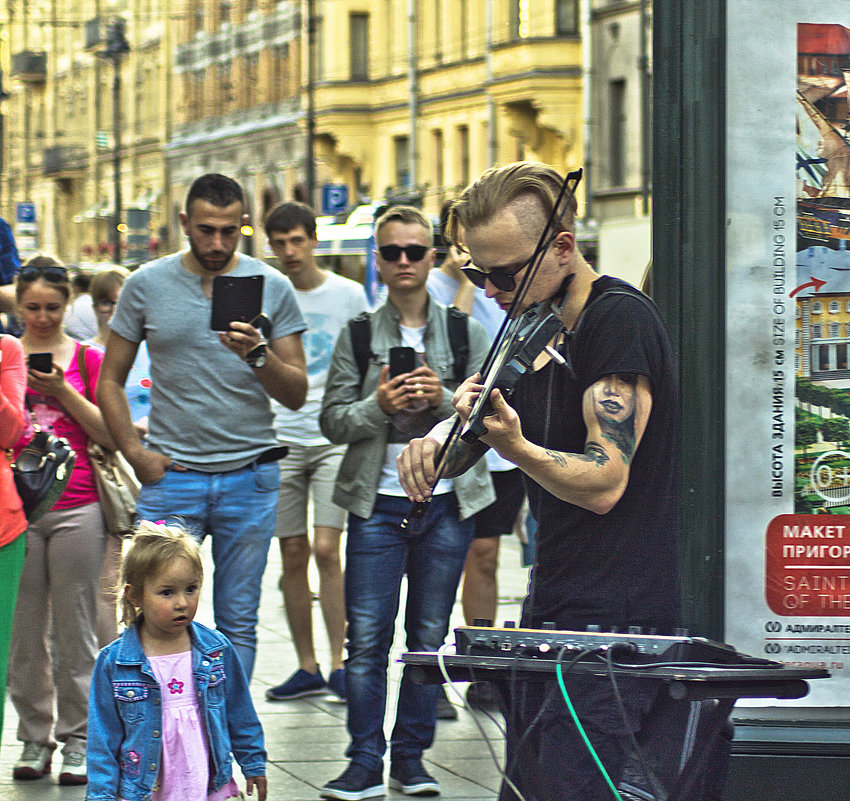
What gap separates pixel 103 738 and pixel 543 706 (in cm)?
151

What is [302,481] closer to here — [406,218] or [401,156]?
[406,218]

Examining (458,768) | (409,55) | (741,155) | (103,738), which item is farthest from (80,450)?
(409,55)

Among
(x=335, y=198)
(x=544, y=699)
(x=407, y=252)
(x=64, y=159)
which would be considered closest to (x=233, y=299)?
(x=407, y=252)

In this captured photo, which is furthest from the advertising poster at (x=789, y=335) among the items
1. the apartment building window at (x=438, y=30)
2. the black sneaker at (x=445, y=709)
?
the apartment building window at (x=438, y=30)

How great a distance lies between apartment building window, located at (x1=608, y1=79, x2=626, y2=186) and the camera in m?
37.7

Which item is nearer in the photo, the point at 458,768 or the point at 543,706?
the point at 543,706

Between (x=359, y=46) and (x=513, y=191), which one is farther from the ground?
(x=359, y=46)

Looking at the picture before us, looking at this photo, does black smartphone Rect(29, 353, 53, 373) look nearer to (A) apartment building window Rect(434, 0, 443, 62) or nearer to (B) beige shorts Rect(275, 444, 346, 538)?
(B) beige shorts Rect(275, 444, 346, 538)

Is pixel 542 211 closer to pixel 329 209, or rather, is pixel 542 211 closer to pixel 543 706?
pixel 543 706

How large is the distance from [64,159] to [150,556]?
77.5m

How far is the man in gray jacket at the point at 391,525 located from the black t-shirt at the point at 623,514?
2.39 meters

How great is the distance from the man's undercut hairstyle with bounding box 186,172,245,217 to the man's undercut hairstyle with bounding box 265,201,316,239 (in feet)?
6.97

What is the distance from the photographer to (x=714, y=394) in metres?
5.17

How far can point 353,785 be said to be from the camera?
6.25m
